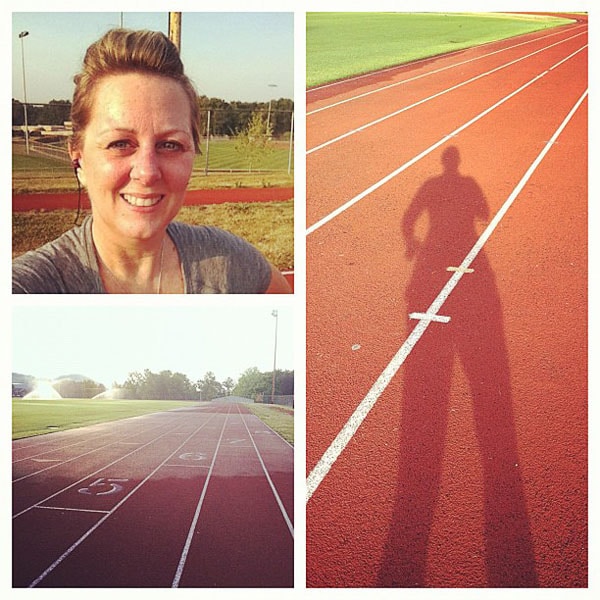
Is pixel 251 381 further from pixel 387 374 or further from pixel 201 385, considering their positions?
pixel 387 374

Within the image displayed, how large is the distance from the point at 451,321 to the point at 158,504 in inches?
89.4

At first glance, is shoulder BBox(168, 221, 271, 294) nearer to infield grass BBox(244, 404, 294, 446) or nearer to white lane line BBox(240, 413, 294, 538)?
infield grass BBox(244, 404, 294, 446)

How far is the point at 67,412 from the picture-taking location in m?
4.21

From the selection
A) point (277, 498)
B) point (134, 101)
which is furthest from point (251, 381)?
point (134, 101)

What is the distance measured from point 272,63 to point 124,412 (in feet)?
7.74

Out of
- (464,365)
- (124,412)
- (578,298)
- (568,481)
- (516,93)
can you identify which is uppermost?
(516,93)

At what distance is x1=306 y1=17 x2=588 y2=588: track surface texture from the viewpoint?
13.3 ft

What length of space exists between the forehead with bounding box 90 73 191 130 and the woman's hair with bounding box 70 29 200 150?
4 cm

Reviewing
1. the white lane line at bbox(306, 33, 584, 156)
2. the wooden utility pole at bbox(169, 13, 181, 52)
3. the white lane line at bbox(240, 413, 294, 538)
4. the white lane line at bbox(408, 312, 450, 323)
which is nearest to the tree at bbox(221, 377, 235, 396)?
the white lane line at bbox(240, 413, 294, 538)

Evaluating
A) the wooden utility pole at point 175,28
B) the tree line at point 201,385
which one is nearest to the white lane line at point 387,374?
the tree line at point 201,385

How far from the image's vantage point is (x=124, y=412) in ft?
14.0

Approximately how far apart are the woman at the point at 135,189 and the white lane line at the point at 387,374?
1.10m
